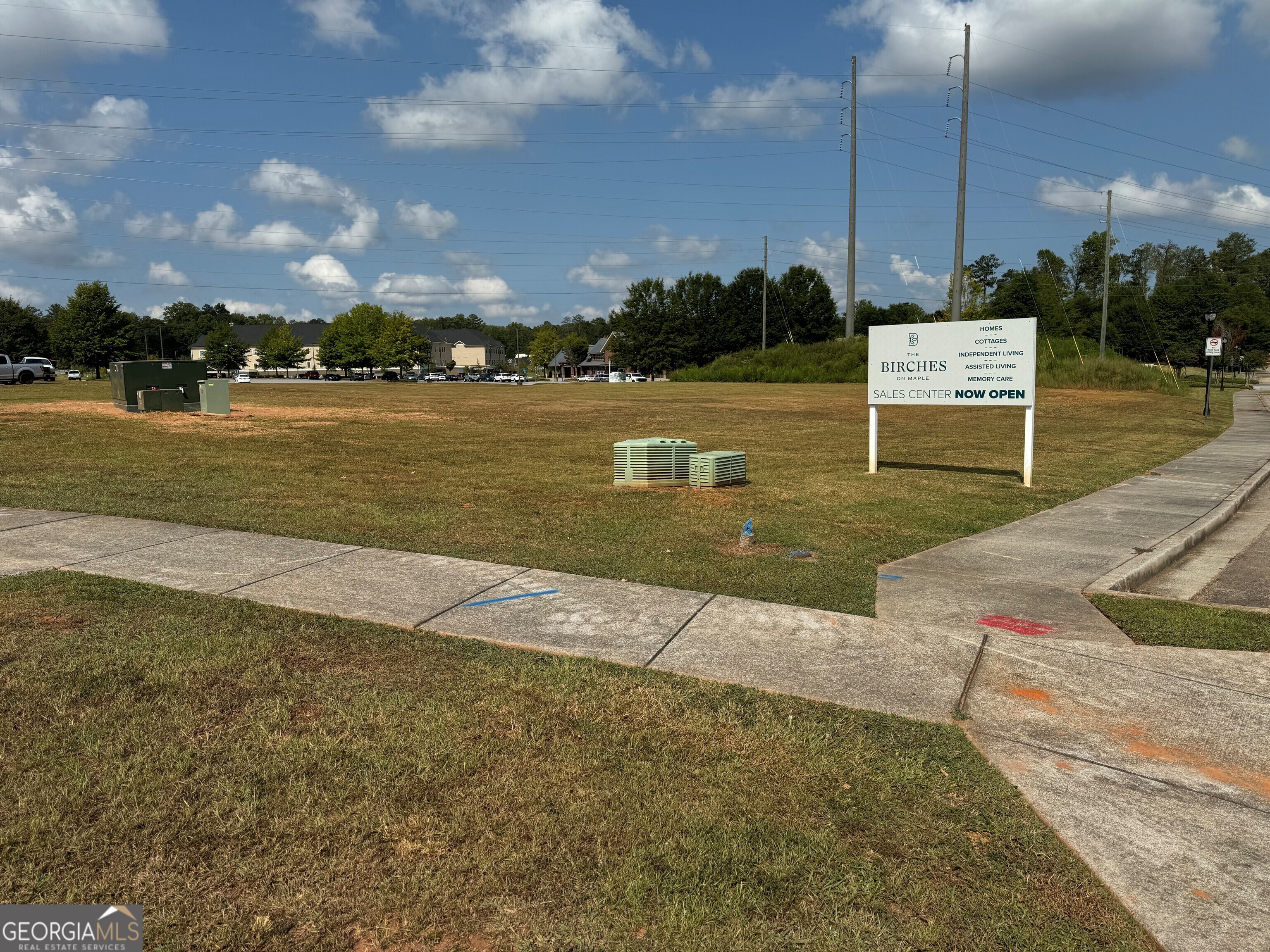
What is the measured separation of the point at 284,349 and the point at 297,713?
130 m

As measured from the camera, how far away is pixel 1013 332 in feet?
42.5

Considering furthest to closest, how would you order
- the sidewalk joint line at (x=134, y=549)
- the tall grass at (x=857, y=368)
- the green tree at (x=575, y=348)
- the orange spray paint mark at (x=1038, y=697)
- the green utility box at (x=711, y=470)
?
the green tree at (x=575, y=348), the tall grass at (x=857, y=368), the green utility box at (x=711, y=470), the sidewalk joint line at (x=134, y=549), the orange spray paint mark at (x=1038, y=697)

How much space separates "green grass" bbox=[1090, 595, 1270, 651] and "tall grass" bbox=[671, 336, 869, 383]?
49.8m

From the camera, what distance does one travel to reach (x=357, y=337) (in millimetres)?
114812

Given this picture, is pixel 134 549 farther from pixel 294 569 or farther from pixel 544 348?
Result: pixel 544 348

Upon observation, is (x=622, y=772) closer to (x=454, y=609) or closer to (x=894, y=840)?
(x=894, y=840)

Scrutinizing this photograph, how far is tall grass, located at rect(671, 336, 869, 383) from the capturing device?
6231 centimetres

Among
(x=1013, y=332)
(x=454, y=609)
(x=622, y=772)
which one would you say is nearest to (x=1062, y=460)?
(x=1013, y=332)

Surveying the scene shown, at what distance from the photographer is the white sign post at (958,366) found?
42.7ft

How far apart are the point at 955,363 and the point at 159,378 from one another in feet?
68.7

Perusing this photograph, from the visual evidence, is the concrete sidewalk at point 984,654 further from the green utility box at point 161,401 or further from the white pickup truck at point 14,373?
the white pickup truck at point 14,373

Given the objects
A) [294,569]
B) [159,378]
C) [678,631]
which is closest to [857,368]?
[159,378]

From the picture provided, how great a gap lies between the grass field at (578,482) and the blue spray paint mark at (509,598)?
86 centimetres
